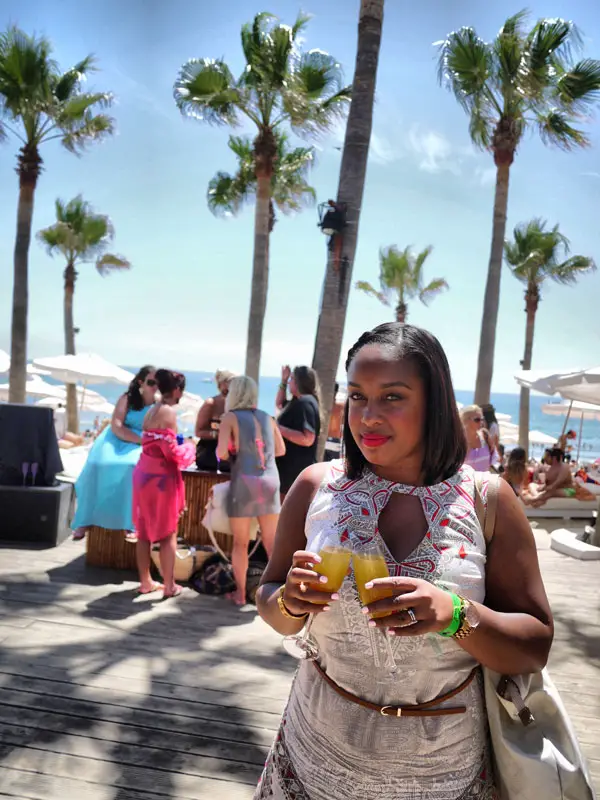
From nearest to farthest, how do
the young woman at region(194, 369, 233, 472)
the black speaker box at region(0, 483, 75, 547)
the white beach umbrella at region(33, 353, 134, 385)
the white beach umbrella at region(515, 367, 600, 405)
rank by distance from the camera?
1. the young woman at region(194, 369, 233, 472)
2. the black speaker box at region(0, 483, 75, 547)
3. the white beach umbrella at region(515, 367, 600, 405)
4. the white beach umbrella at region(33, 353, 134, 385)

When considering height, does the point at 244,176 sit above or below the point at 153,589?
above

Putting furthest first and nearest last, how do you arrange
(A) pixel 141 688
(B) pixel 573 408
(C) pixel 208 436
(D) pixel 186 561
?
(B) pixel 573 408
(C) pixel 208 436
(D) pixel 186 561
(A) pixel 141 688

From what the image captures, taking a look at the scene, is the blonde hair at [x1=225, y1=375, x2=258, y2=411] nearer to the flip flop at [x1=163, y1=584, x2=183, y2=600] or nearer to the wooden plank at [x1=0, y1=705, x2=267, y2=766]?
the flip flop at [x1=163, y1=584, x2=183, y2=600]

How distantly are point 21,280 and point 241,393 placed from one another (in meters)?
12.6

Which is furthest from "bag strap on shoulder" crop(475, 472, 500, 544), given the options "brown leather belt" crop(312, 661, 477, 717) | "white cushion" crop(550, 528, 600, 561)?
"white cushion" crop(550, 528, 600, 561)

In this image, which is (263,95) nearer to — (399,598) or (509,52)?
(509,52)

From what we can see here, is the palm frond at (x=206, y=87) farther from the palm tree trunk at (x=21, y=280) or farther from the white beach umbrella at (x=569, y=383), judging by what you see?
the white beach umbrella at (x=569, y=383)

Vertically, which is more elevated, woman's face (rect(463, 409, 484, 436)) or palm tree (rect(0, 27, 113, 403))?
palm tree (rect(0, 27, 113, 403))

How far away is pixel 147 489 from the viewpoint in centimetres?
515

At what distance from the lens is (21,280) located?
1575 cm

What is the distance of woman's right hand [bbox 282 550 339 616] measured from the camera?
1.24 meters

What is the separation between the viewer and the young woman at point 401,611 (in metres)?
1.29

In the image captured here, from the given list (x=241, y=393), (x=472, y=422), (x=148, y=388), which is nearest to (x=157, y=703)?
(x=241, y=393)

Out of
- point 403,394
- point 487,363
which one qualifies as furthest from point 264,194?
point 403,394
